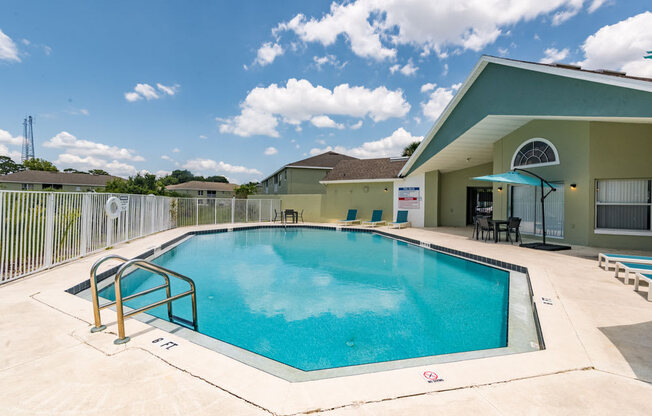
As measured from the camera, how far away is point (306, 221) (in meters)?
20.7

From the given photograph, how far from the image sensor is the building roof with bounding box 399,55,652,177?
19.9ft

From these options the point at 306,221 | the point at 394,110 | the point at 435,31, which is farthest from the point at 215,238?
the point at 394,110

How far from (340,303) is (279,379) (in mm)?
2926

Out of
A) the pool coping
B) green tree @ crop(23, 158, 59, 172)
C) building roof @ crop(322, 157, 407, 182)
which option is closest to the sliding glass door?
the pool coping

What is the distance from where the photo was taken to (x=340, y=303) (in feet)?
16.8

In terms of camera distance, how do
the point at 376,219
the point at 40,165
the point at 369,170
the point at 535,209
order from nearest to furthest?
1. the point at 535,209
2. the point at 376,219
3. the point at 369,170
4. the point at 40,165

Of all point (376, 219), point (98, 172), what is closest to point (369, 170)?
point (376, 219)

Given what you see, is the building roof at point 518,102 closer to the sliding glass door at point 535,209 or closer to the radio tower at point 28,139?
the sliding glass door at point 535,209

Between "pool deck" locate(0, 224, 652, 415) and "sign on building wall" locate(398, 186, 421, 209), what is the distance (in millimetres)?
14064

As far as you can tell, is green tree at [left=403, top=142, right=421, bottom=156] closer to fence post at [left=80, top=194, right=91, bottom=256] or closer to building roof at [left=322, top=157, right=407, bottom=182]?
building roof at [left=322, top=157, right=407, bottom=182]

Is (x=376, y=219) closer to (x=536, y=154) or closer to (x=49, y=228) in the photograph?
(x=536, y=154)

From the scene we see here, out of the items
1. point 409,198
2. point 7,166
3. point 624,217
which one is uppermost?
point 7,166

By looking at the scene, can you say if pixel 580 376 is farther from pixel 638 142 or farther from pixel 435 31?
pixel 435 31

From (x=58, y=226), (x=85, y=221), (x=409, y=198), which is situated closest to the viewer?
(x=58, y=226)
